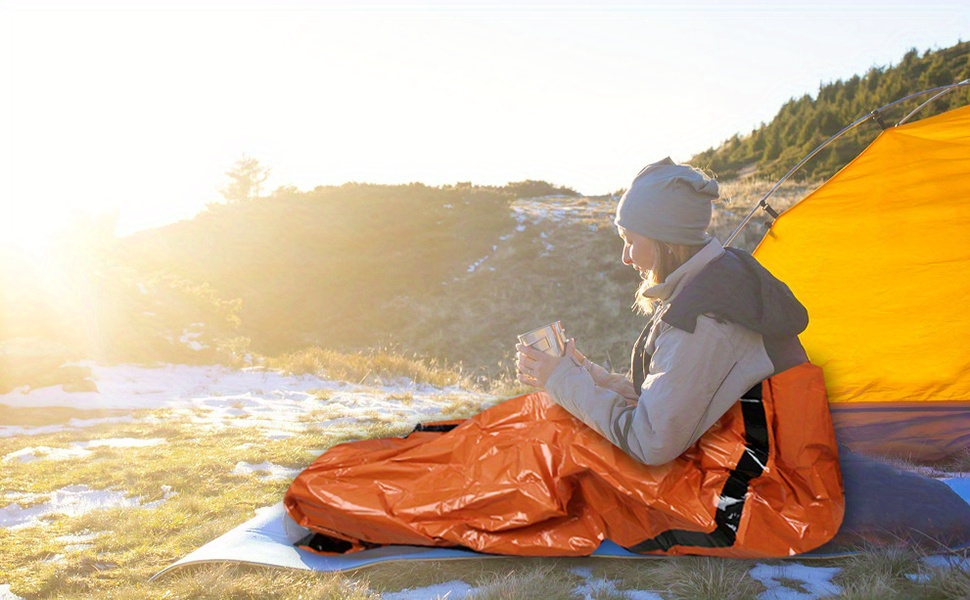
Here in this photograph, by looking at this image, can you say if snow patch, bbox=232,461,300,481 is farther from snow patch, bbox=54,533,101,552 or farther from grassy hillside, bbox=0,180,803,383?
grassy hillside, bbox=0,180,803,383

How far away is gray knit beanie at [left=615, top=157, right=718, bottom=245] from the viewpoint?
2.15 m

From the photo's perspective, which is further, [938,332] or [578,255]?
[578,255]

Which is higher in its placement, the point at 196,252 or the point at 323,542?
the point at 196,252

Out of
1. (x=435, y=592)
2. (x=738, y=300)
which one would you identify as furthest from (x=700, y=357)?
(x=435, y=592)

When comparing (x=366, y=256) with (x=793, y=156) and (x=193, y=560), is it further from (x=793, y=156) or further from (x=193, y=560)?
(x=193, y=560)

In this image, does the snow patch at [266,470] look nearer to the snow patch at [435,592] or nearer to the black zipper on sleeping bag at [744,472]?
the snow patch at [435,592]

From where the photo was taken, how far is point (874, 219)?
4.12 metres

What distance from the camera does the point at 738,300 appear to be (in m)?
2.02

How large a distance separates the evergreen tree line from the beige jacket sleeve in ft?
44.8

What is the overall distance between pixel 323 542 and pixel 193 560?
0.46 m

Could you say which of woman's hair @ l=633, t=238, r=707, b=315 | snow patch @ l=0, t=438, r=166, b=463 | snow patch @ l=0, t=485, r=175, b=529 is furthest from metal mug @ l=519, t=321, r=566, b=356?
snow patch @ l=0, t=438, r=166, b=463

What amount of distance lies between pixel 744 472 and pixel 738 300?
0.56 metres

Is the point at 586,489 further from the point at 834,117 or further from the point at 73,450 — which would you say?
the point at 834,117

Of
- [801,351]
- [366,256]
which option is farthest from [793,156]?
[801,351]
